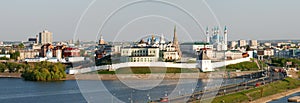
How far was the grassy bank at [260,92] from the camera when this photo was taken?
9.46 meters

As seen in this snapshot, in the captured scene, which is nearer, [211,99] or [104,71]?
[211,99]

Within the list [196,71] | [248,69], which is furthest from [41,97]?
[248,69]

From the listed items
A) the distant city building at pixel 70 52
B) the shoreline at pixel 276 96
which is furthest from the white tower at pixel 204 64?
the distant city building at pixel 70 52

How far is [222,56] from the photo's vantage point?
2255 cm

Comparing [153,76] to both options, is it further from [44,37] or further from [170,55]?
[44,37]

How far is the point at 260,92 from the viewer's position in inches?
446

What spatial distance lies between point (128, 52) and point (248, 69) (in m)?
4.78

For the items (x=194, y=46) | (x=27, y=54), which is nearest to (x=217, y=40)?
(x=194, y=46)

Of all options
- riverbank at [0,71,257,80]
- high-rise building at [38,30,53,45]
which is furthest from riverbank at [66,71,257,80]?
high-rise building at [38,30,53,45]

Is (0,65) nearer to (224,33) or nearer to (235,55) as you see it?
(235,55)

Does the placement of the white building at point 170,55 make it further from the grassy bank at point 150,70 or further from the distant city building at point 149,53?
the grassy bank at point 150,70

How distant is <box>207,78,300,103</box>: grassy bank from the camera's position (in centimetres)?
946

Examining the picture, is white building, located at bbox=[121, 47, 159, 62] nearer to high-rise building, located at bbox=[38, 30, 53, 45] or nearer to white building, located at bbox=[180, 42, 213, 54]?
white building, located at bbox=[180, 42, 213, 54]

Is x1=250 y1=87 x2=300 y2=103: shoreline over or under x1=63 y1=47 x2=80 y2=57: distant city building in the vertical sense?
under
